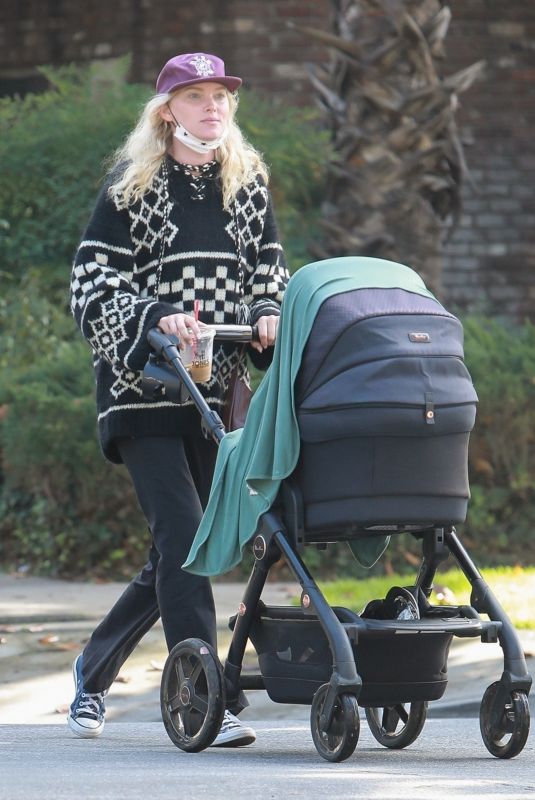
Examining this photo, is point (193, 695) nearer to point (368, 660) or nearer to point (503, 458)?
point (368, 660)

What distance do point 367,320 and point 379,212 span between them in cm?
670

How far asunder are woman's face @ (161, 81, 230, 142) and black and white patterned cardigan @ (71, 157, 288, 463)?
13 cm

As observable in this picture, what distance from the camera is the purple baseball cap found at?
5.04 meters

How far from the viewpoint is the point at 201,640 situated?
4.77 m

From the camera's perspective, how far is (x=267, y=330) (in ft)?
16.5

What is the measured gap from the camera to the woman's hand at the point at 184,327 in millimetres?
4836

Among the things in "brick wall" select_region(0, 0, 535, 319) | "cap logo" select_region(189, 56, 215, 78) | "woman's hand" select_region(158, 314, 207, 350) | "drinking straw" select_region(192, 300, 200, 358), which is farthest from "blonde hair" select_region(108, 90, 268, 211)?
"brick wall" select_region(0, 0, 535, 319)

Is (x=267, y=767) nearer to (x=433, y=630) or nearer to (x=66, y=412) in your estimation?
(x=433, y=630)

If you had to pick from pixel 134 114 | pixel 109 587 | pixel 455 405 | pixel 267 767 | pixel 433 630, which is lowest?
pixel 109 587

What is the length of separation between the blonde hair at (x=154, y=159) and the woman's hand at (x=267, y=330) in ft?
1.30

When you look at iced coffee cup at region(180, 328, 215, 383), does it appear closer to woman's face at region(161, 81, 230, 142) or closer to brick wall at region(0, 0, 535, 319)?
woman's face at region(161, 81, 230, 142)

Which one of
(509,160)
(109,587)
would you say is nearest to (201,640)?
(109,587)

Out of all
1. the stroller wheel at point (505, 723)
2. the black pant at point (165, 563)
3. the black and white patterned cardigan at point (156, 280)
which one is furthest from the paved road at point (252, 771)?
the black and white patterned cardigan at point (156, 280)

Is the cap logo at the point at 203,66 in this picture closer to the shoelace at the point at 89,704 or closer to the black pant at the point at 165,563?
the black pant at the point at 165,563
